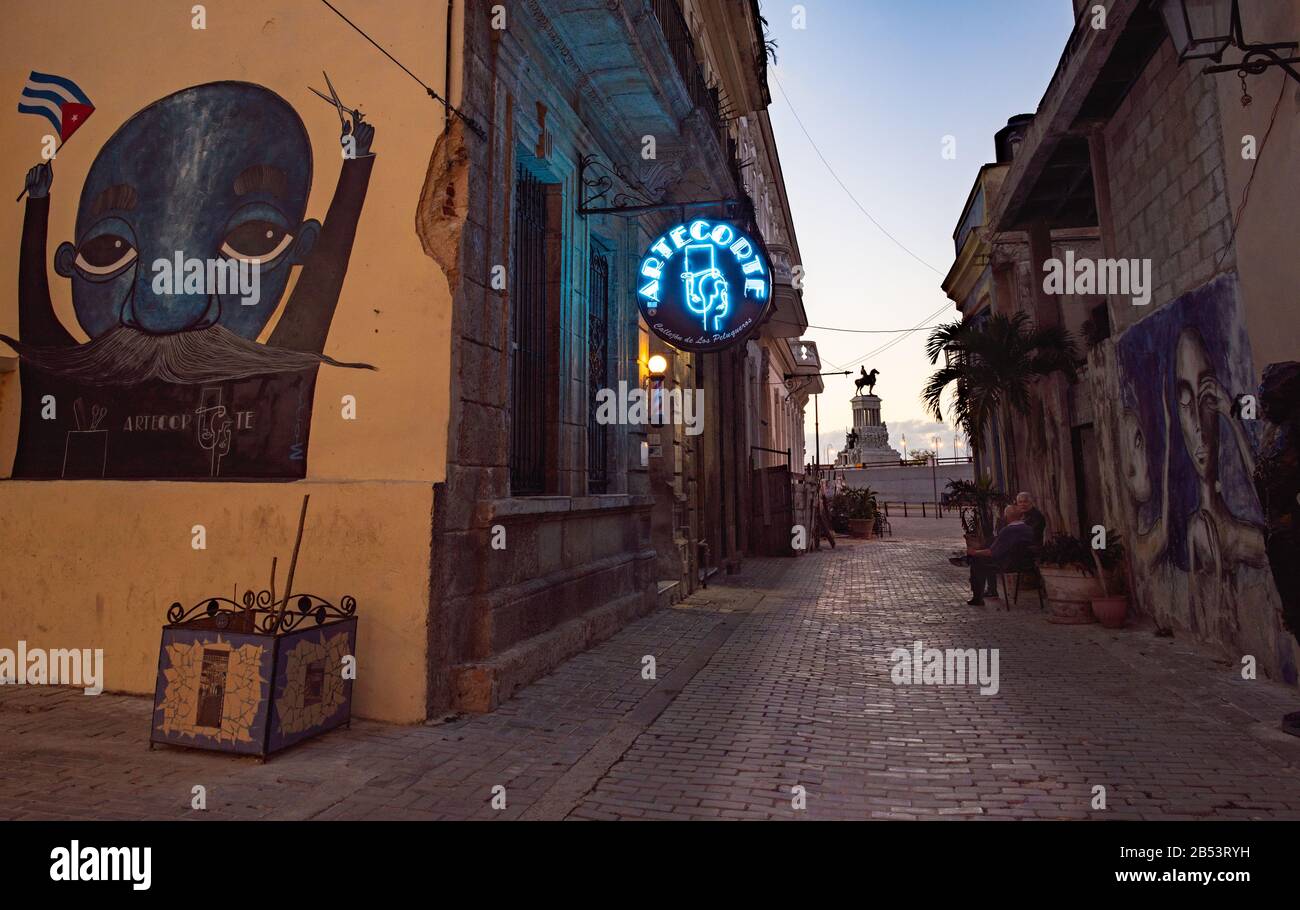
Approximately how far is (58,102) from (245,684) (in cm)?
619

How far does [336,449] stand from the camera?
566 cm

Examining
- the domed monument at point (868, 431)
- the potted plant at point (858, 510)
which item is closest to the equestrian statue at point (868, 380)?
the domed monument at point (868, 431)

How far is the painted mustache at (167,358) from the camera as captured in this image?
5.95 metres

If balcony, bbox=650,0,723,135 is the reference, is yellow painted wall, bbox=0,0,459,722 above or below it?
below

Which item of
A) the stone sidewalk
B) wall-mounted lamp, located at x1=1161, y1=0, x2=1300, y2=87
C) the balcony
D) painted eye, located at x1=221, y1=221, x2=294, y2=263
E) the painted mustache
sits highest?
the balcony

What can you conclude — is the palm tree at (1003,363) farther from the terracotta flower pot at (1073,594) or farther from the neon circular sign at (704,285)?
the neon circular sign at (704,285)

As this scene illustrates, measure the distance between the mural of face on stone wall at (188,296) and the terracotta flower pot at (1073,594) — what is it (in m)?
8.39

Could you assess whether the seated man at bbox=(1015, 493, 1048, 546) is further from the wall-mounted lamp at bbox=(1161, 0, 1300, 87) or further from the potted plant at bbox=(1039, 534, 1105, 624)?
the wall-mounted lamp at bbox=(1161, 0, 1300, 87)

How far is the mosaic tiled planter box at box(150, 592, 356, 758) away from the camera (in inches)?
168

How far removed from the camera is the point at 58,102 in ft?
22.8

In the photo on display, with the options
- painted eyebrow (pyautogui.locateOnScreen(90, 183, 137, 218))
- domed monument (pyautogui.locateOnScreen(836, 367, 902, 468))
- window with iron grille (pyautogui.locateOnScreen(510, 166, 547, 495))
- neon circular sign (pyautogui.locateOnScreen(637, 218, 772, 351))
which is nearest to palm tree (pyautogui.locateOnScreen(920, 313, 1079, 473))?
neon circular sign (pyautogui.locateOnScreen(637, 218, 772, 351))

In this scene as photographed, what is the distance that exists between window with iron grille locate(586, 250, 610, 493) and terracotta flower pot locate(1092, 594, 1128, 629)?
5928 mm
